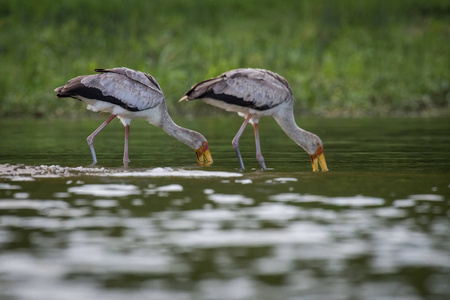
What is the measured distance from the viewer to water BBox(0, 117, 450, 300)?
17.3 ft

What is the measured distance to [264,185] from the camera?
373 inches

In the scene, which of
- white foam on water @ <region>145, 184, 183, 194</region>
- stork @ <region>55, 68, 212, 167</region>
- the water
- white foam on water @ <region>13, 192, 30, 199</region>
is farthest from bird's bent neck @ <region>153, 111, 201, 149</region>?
white foam on water @ <region>13, 192, 30, 199</region>

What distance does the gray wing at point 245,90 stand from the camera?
12.1 metres

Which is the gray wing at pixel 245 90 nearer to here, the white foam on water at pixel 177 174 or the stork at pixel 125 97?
the stork at pixel 125 97

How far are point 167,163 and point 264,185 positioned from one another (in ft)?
12.4

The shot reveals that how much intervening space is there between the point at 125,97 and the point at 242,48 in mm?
20872

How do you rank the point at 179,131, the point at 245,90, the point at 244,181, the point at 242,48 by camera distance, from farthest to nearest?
the point at 242,48 → the point at 179,131 → the point at 245,90 → the point at 244,181

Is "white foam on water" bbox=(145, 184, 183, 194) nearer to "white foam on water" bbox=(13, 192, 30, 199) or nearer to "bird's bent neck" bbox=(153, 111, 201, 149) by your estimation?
"white foam on water" bbox=(13, 192, 30, 199)

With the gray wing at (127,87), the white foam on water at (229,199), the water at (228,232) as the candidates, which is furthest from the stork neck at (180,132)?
the white foam on water at (229,199)

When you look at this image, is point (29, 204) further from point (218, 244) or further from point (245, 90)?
point (245, 90)

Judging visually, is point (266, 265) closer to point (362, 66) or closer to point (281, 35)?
point (362, 66)

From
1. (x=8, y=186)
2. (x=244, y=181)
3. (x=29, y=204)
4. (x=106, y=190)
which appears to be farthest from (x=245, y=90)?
(x=29, y=204)

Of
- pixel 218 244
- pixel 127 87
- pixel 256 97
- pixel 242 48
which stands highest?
pixel 242 48

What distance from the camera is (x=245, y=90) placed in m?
12.3
